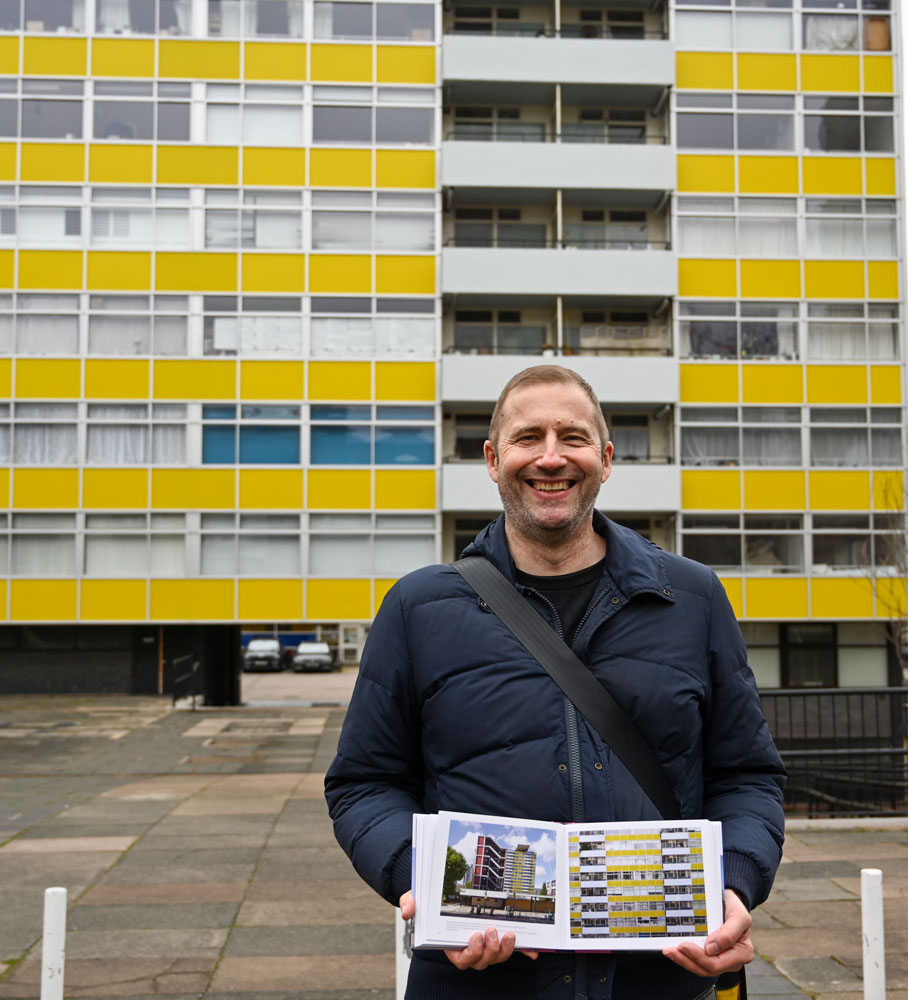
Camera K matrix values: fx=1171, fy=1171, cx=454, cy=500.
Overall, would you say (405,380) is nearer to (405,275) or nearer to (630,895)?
(405,275)

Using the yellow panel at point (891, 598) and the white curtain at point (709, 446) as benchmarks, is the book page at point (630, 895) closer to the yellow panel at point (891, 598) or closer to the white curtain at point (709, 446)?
the yellow panel at point (891, 598)

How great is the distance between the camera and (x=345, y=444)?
31.5 m

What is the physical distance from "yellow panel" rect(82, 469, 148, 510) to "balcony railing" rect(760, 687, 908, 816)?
21870 mm

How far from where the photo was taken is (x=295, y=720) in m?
28.1

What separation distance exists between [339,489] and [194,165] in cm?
958

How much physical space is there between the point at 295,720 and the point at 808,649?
1447 centimetres

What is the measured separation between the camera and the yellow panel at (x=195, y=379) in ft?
102

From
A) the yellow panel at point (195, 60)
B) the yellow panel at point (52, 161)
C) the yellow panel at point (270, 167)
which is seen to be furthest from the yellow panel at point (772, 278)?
the yellow panel at point (52, 161)

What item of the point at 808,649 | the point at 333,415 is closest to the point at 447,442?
the point at 333,415

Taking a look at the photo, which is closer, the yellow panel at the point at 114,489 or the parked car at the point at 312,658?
the yellow panel at the point at 114,489

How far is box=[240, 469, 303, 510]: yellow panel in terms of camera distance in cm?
3098

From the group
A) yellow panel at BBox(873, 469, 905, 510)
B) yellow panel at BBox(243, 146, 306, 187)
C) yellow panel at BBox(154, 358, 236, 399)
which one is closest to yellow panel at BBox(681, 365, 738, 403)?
yellow panel at BBox(873, 469, 905, 510)

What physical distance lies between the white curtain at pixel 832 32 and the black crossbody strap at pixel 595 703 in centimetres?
3465

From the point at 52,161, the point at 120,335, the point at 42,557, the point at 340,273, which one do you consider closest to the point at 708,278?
the point at 340,273
